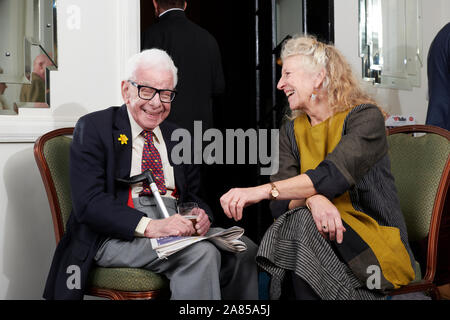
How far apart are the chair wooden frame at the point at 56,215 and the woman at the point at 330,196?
1.53 ft

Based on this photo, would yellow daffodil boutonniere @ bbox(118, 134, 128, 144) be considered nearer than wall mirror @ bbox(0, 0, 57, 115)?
Yes

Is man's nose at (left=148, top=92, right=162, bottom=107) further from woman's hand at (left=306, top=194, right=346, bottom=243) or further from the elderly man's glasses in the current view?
woman's hand at (left=306, top=194, right=346, bottom=243)

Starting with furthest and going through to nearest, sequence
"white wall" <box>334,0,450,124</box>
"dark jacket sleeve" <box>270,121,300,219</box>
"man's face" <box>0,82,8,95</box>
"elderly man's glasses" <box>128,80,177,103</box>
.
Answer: "white wall" <box>334,0,450,124</box>
"man's face" <box>0,82,8,95</box>
"elderly man's glasses" <box>128,80,177,103</box>
"dark jacket sleeve" <box>270,121,300,219</box>

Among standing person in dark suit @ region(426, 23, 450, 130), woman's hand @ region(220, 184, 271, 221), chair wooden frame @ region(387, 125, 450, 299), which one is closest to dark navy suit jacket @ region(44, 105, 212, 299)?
woman's hand @ region(220, 184, 271, 221)

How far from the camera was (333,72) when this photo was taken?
6.32 ft

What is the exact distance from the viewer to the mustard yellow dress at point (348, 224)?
5.12ft

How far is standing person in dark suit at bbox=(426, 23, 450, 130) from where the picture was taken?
2.65 m

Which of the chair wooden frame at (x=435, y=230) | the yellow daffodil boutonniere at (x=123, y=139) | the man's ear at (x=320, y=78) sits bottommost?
the chair wooden frame at (x=435, y=230)

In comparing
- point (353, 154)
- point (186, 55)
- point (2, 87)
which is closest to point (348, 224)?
point (353, 154)

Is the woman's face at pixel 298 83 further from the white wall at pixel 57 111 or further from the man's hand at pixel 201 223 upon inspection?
the white wall at pixel 57 111

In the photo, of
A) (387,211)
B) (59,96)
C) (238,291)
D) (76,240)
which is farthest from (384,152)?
(59,96)

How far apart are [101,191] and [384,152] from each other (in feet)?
3.43

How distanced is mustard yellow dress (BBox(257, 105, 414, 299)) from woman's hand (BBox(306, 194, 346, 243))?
3 centimetres

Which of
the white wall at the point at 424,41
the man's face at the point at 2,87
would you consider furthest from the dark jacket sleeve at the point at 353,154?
the white wall at the point at 424,41
